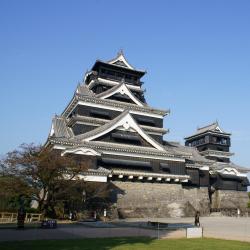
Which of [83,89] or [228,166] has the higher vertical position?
[83,89]

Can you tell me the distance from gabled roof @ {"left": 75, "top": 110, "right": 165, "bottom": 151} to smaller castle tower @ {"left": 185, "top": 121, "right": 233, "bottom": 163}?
716 inches

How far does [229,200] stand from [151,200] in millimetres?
15258

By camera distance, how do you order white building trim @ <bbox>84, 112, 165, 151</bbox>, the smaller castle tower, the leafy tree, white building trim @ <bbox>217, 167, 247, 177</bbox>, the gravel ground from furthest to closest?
the smaller castle tower < white building trim @ <bbox>217, 167, 247, 177</bbox> < white building trim @ <bbox>84, 112, 165, 151</bbox> < the leafy tree < the gravel ground

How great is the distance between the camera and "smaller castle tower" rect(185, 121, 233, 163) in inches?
2156

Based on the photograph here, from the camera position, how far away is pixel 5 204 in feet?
102

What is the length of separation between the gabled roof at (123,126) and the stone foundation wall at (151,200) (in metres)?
4.90

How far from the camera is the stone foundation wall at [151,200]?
34438 millimetres

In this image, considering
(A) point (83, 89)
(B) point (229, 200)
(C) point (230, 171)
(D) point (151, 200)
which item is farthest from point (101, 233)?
(C) point (230, 171)

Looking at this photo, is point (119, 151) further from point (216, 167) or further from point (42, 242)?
point (42, 242)

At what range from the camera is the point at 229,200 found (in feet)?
152

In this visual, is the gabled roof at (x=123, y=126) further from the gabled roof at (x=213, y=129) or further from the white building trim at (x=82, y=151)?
the gabled roof at (x=213, y=129)

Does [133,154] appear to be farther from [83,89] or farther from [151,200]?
[83,89]

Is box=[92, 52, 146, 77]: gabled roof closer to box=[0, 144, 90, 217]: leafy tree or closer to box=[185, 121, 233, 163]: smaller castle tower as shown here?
box=[185, 121, 233, 163]: smaller castle tower

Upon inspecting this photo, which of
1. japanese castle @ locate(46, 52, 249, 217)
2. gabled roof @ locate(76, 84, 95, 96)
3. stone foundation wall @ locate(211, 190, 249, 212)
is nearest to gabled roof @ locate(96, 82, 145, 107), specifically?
japanese castle @ locate(46, 52, 249, 217)
